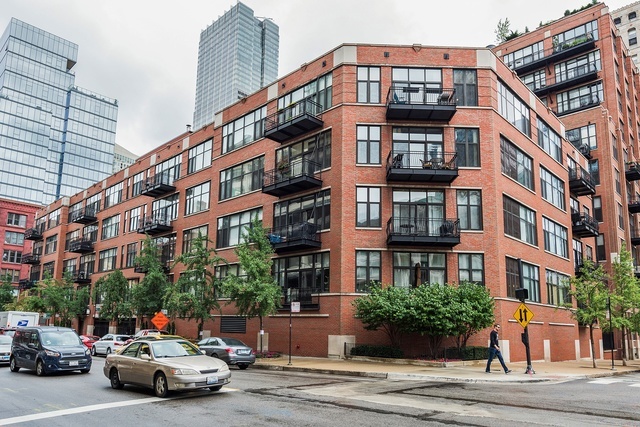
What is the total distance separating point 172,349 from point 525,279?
80.7 ft

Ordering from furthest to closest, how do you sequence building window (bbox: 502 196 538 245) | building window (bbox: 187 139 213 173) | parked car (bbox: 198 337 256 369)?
building window (bbox: 187 139 213 173) → building window (bbox: 502 196 538 245) → parked car (bbox: 198 337 256 369)

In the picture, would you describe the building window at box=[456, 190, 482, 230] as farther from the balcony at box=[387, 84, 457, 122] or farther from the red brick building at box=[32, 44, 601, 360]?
the balcony at box=[387, 84, 457, 122]

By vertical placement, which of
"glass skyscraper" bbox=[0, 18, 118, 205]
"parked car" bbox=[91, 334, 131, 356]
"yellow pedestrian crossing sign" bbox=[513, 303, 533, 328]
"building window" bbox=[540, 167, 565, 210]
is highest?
"glass skyscraper" bbox=[0, 18, 118, 205]

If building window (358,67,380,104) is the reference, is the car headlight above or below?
below

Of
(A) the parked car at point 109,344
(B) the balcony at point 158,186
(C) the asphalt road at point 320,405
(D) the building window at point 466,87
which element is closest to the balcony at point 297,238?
(D) the building window at point 466,87

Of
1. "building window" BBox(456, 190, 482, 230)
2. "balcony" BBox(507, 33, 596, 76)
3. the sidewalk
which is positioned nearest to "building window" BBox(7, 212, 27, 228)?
the sidewalk

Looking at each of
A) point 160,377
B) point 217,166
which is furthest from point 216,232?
point 160,377

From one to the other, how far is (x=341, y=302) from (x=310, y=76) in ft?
47.0

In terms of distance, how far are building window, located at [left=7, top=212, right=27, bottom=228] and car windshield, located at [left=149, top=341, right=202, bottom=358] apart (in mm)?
85287

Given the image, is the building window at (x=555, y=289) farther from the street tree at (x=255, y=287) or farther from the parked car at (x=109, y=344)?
the parked car at (x=109, y=344)

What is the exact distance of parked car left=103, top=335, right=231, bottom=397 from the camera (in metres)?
12.5

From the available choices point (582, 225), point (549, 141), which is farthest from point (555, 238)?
point (549, 141)

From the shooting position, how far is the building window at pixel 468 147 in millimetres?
29203

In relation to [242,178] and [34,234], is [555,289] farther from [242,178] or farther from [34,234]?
[34,234]
